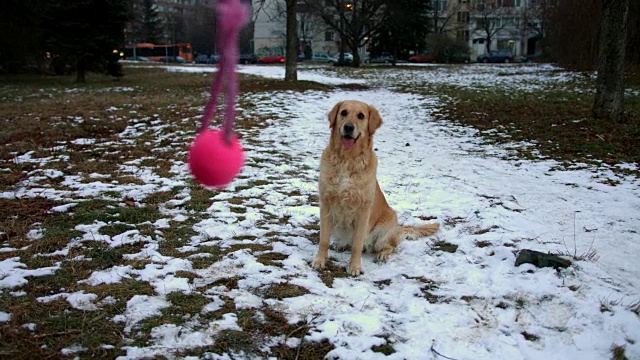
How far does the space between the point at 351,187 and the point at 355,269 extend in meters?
0.73

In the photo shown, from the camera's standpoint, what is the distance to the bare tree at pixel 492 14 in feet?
227

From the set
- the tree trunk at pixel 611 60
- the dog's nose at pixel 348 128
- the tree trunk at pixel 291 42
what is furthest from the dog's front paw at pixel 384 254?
the tree trunk at pixel 291 42

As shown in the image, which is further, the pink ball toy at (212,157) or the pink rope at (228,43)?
the pink ball toy at (212,157)

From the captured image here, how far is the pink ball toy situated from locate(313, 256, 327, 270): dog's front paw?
2946 millimetres

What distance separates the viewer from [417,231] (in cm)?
472

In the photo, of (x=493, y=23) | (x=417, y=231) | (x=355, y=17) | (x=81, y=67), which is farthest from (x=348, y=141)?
(x=493, y=23)

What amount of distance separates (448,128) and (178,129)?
665cm

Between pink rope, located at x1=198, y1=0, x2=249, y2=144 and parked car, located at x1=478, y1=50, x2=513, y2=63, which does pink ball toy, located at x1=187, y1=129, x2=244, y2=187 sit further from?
parked car, located at x1=478, y1=50, x2=513, y2=63

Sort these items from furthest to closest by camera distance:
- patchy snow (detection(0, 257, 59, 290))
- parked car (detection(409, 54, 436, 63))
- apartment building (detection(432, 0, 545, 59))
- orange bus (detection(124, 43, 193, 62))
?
apartment building (detection(432, 0, 545, 59)) < parked car (detection(409, 54, 436, 63)) < orange bus (detection(124, 43, 193, 62)) < patchy snow (detection(0, 257, 59, 290))

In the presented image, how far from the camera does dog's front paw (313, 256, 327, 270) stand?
13.1 feet

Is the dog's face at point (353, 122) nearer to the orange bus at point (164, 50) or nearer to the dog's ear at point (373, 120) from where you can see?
the dog's ear at point (373, 120)

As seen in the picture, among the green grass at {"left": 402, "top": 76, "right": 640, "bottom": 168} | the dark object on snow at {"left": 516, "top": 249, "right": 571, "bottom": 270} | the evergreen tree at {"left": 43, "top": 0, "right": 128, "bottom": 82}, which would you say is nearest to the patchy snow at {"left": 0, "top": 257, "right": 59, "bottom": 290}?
the dark object on snow at {"left": 516, "top": 249, "right": 571, "bottom": 270}

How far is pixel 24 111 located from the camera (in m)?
12.6

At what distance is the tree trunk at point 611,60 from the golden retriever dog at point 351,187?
8.50m
